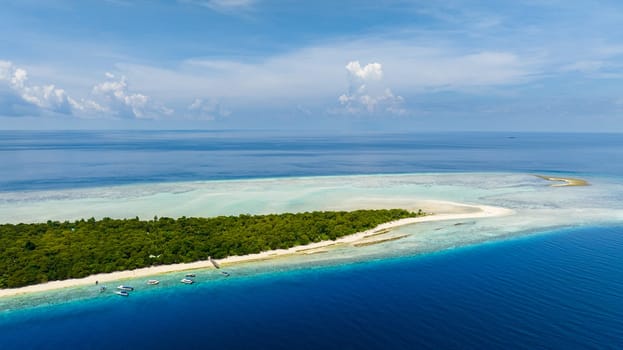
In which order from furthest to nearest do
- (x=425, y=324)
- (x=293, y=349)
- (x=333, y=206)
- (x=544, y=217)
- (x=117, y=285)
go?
1. (x=333, y=206)
2. (x=544, y=217)
3. (x=117, y=285)
4. (x=425, y=324)
5. (x=293, y=349)

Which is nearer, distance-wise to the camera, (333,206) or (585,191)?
(333,206)

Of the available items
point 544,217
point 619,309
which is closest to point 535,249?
point 619,309

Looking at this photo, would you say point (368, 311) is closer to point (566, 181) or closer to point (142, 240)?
point (142, 240)

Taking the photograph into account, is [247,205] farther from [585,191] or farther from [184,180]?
[585,191]

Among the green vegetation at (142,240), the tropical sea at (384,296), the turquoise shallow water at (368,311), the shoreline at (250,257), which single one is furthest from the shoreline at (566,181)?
the turquoise shallow water at (368,311)

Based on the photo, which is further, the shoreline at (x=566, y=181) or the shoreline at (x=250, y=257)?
the shoreline at (x=566, y=181)

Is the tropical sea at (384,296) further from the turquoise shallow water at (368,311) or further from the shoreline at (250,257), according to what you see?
the shoreline at (250,257)

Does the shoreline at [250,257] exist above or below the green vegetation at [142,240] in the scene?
below

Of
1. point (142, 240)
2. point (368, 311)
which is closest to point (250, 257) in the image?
point (142, 240)
